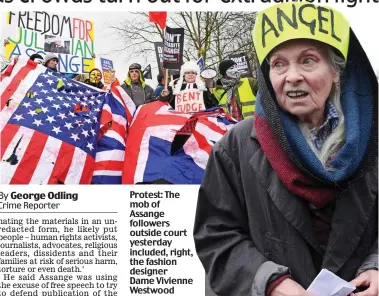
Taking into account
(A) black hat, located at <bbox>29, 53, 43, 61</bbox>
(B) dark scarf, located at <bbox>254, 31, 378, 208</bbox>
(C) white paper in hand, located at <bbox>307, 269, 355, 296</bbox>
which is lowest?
(C) white paper in hand, located at <bbox>307, 269, 355, 296</bbox>

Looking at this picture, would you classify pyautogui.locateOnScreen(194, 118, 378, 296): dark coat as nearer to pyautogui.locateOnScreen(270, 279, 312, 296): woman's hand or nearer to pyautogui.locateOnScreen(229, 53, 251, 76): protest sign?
pyautogui.locateOnScreen(270, 279, 312, 296): woman's hand

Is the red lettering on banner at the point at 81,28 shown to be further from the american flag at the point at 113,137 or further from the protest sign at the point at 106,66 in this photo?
the american flag at the point at 113,137

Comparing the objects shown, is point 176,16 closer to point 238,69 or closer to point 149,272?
point 238,69

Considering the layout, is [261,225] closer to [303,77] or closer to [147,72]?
[303,77]

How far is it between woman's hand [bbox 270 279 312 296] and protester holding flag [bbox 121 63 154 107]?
3.84ft

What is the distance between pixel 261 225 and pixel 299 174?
8.7 inches

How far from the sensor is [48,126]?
2.70 meters

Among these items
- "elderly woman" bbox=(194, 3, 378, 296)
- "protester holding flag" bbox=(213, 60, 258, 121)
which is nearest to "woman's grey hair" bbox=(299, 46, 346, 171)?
"elderly woman" bbox=(194, 3, 378, 296)

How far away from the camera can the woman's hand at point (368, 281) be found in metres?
1.89

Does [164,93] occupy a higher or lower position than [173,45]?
lower

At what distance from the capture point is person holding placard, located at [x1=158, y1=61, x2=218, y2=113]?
8.77ft

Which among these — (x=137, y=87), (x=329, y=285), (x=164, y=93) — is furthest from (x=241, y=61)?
(x=329, y=285)

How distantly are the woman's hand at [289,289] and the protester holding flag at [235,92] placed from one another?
98 centimetres

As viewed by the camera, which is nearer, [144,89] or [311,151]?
[311,151]
